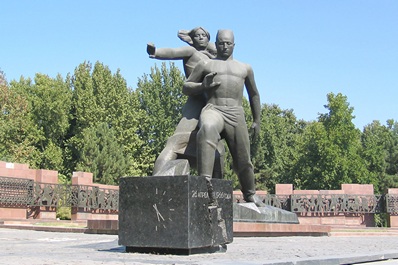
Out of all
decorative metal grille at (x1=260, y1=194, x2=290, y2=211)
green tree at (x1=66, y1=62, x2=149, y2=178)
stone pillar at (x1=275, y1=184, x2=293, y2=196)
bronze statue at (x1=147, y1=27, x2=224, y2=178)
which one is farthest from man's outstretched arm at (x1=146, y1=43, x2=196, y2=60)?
green tree at (x1=66, y1=62, x2=149, y2=178)

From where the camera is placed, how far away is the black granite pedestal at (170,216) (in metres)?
6.36

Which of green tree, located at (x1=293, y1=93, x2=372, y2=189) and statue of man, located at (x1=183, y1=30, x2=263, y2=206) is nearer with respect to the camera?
statue of man, located at (x1=183, y1=30, x2=263, y2=206)

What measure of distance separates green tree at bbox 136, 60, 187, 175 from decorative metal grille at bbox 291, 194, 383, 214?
1935 centimetres

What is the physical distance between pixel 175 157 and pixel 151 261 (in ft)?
12.6

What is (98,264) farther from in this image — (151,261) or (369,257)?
(369,257)

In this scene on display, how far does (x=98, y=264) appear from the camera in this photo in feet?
16.8

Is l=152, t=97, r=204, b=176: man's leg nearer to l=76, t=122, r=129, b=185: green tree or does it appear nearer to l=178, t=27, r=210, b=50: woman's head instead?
l=178, t=27, r=210, b=50: woman's head

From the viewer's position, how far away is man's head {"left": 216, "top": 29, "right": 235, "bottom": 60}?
8.84 metres

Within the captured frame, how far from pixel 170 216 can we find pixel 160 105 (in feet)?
126

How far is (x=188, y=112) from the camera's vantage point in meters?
9.57

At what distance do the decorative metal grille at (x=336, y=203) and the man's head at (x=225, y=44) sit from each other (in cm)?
1715

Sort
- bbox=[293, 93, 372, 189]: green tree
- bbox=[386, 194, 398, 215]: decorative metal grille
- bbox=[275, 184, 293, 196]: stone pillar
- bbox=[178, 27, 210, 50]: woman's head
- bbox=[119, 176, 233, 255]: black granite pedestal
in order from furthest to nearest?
bbox=[293, 93, 372, 189]: green tree < bbox=[275, 184, 293, 196]: stone pillar < bbox=[386, 194, 398, 215]: decorative metal grille < bbox=[178, 27, 210, 50]: woman's head < bbox=[119, 176, 233, 255]: black granite pedestal

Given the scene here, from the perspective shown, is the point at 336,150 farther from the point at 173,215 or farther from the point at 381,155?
the point at 173,215

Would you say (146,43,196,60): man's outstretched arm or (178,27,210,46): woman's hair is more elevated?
(178,27,210,46): woman's hair
